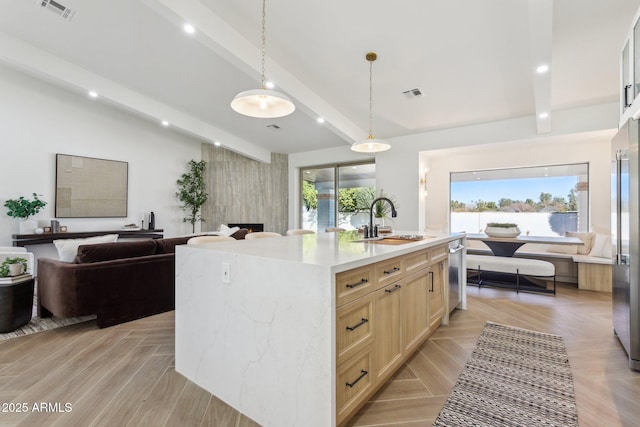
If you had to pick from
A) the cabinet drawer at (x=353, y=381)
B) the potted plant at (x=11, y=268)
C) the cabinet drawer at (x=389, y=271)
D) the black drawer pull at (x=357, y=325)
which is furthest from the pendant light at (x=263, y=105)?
the potted plant at (x=11, y=268)

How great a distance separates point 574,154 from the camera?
5.33 metres

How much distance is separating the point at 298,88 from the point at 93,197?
4675 millimetres

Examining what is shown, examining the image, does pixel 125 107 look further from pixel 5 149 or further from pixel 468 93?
pixel 468 93

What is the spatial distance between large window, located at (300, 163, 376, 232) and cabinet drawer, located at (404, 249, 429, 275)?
14.7 ft

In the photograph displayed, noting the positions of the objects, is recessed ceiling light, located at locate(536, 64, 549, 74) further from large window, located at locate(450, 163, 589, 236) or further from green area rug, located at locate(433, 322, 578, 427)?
Answer: large window, located at locate(450, 163, 589, 236)

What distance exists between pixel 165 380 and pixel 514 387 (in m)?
2.40

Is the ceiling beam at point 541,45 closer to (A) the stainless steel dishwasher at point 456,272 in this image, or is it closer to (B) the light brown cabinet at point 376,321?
(A) the stainless steel dishwasher at point 456,272

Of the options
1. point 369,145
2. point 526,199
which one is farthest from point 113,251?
point 526,199

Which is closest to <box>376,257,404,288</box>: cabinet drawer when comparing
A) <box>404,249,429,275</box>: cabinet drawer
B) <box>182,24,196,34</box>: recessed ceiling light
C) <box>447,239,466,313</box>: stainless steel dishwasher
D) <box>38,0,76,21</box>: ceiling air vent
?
<box>404,249,429,275</box>: cabinet drawer

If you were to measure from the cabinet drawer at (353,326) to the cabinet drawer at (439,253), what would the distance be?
1.19m

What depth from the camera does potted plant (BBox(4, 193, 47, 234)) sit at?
189 inches

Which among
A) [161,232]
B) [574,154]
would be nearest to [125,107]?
[161,232]

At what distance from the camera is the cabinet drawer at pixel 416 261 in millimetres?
2187

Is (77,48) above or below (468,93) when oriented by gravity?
→ above
